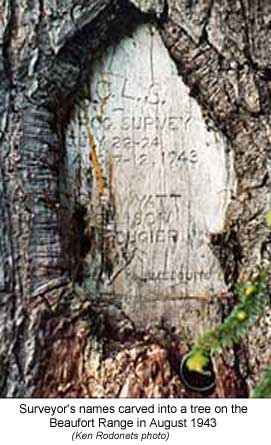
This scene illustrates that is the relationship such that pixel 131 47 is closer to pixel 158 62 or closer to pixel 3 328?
pixel 158 62

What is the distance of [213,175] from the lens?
1.43m

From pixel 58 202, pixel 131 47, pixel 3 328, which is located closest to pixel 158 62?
pixel 131 47

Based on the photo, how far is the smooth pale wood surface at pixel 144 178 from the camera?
1.42 meters

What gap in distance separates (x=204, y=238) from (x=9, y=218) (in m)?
0.31

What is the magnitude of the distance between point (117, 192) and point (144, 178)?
1.9 inches

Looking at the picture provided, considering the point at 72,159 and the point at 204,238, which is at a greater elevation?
the point at 72,159

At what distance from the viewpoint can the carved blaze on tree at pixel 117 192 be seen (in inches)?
52.1

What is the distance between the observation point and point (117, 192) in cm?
142

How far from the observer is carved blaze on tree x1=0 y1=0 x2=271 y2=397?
1.32 metres

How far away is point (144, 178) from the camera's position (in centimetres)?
142
